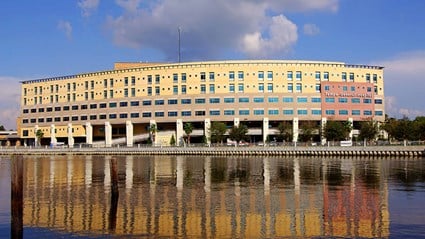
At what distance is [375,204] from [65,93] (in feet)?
458

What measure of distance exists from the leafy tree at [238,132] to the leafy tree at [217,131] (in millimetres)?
2183

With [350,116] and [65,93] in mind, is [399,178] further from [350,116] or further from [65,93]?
[65,93]

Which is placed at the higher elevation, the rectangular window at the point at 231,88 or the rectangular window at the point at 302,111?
the rectangular window at the point at 231,88

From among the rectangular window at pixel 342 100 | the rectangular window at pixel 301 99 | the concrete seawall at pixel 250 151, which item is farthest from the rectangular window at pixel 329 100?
the concrete seawall at pixel 250 151

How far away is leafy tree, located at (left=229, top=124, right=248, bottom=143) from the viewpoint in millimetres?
130125

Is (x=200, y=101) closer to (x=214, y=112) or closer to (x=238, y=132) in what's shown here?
(x=214, y=112)

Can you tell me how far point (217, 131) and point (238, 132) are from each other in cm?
553

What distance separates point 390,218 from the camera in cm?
2566

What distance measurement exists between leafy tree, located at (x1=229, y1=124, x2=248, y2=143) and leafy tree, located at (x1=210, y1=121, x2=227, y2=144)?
7.16 ft

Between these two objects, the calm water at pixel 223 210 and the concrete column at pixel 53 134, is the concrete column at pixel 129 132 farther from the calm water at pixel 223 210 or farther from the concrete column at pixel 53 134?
the calm water at pixel 223 210

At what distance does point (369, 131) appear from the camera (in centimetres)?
12631

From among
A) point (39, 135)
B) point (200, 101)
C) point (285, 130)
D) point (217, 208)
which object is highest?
point (200, 101)

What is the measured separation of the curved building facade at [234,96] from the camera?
13500cm

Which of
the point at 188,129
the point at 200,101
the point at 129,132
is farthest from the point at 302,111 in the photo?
the point at 129,132
